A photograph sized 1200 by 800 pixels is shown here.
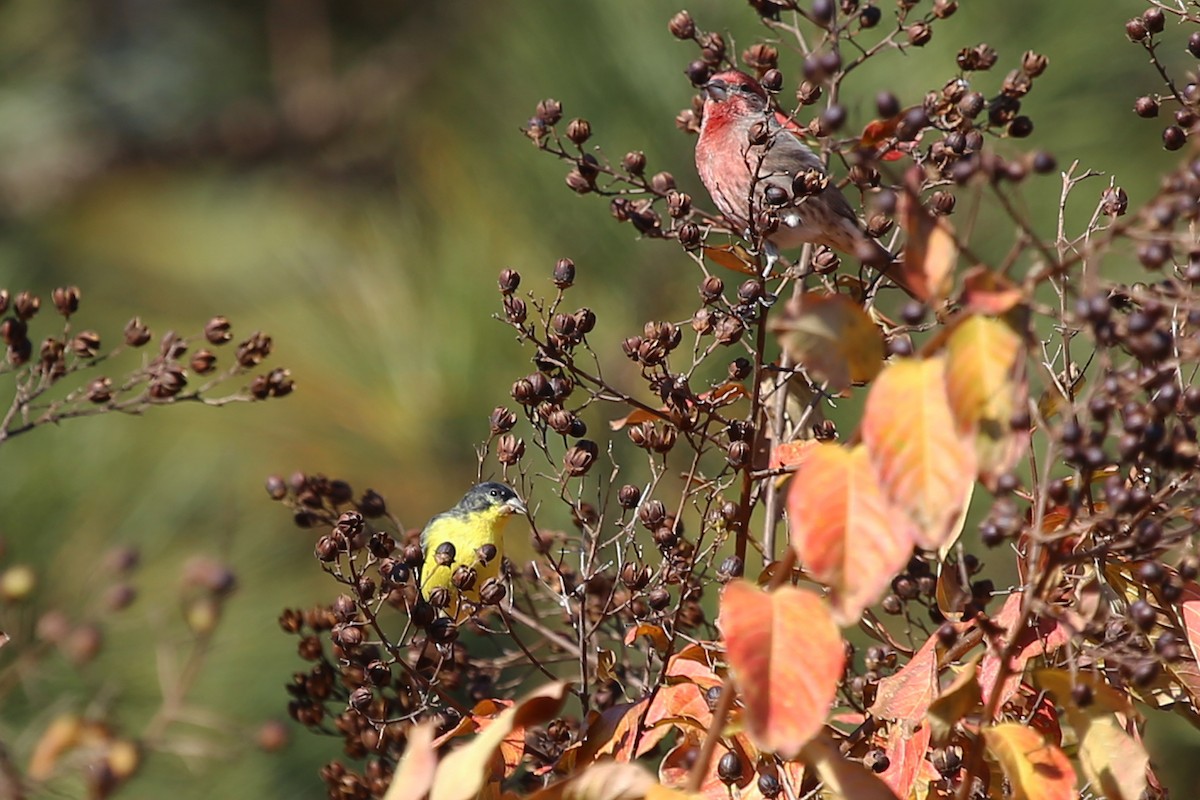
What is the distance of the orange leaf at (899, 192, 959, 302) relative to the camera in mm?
1246

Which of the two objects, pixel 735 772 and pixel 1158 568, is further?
pixel 735 772

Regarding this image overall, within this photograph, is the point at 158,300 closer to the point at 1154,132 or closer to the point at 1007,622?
the point at 1154,132

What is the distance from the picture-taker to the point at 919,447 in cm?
120

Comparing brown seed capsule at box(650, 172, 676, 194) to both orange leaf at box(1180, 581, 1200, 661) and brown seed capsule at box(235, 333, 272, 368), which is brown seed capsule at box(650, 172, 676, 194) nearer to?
brown seed capsule at box(235, 333, 272, 368)

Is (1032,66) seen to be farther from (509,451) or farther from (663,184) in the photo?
(509,451)

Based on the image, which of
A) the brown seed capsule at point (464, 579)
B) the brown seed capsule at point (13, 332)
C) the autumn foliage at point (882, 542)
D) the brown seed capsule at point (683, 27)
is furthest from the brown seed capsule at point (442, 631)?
the brown seed capsule at point (683, 27)

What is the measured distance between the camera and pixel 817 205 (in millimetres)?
2926

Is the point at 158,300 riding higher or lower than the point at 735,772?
higher

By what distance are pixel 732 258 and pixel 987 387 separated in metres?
1.10

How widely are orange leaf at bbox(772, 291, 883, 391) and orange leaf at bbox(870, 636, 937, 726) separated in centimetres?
52

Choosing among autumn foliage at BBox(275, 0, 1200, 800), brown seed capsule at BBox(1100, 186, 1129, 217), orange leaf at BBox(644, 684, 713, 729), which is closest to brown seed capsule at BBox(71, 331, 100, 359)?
autumn foliage at BBox(275, 0, 1200, 800)

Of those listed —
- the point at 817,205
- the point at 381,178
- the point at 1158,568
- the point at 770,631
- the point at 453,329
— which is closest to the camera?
the point at 770,631

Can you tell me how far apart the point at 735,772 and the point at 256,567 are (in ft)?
11.7

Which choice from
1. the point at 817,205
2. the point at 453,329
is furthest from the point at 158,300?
the point at 817,205
